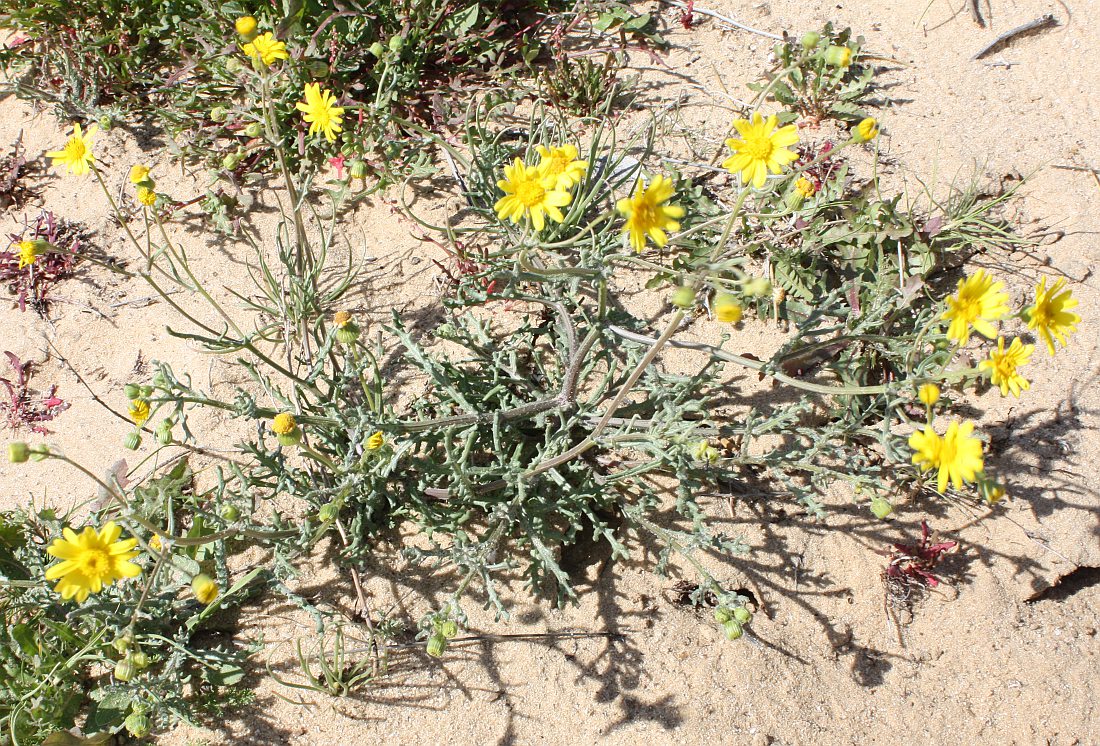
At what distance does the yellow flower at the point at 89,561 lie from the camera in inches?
74.5

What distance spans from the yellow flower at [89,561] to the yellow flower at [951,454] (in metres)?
1.93

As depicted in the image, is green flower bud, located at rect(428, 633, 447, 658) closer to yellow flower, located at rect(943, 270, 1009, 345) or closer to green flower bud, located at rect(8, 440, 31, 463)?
green flower bud, located at rect(8, 440, 31, 463)

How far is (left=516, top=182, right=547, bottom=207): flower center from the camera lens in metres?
2.16

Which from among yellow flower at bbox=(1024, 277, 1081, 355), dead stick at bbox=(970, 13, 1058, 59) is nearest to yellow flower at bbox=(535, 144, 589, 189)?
yellow flower at bbox=(1024, 277, 1081, 355)

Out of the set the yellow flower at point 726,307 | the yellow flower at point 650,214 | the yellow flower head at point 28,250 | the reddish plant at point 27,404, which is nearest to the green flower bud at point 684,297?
the yellow flower at point 726,307

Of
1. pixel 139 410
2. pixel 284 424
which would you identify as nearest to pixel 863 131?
pixel 284 424

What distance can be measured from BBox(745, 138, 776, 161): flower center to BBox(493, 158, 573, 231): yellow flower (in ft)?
1.74

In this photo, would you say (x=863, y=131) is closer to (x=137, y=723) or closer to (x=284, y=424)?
(x=284, y=424)

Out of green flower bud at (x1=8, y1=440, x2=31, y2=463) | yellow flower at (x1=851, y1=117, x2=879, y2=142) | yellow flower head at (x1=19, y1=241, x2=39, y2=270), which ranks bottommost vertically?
green flower bud at (x1=8, y1=440, x2=31, y2=463)

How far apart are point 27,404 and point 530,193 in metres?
2.27

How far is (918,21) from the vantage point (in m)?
3.75

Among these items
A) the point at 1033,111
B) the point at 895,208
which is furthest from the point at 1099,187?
the point at 895,208

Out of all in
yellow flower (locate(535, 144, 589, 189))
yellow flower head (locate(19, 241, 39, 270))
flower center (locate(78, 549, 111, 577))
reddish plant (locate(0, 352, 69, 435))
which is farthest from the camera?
reddish plant (locate(0, 352, 69, 435))

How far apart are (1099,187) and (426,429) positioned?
2.89m
